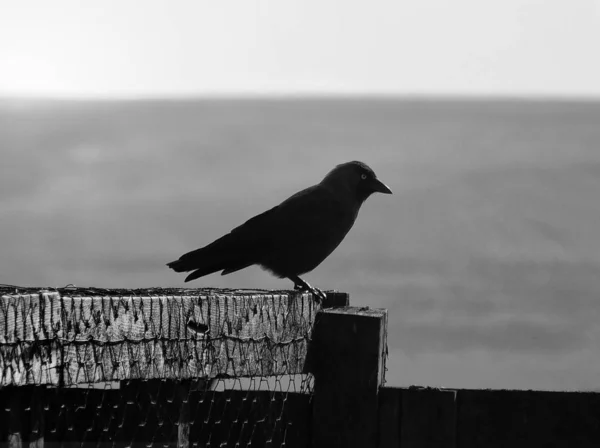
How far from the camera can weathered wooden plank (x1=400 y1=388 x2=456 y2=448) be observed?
8.09 feet

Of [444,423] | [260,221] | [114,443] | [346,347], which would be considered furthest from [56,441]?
[260,221]

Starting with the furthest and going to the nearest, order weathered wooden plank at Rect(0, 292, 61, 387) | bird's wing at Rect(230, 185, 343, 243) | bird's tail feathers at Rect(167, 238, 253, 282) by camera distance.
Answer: bird's wing at Rect(230, 185, 343, 243) → bird's tail feathers at Rect(167, 238, 253, 282) → weathered wooden plank at Rect(0, 292, 61, 387)

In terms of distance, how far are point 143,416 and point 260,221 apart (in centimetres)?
301

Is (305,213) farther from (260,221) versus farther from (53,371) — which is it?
(53,371)

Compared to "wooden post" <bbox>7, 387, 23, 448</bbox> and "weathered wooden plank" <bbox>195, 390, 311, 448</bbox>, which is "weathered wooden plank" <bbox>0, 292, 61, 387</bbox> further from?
"weathered wooden plank" <bbox>195, 390, 311, 448</bbox>

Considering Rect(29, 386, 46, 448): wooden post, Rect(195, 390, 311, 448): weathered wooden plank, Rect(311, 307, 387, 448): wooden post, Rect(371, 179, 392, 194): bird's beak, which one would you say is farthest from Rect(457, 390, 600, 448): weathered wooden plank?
Rect(371, 179, 392, 194): bird's beak

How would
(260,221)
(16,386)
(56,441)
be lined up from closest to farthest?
(16,386) → (56,441) → (260,221)

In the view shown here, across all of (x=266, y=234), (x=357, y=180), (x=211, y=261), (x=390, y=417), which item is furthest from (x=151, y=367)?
(x=357, y=180)

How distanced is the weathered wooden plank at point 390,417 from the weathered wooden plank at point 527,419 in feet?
0.64

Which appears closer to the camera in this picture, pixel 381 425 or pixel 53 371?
pixel 53 371

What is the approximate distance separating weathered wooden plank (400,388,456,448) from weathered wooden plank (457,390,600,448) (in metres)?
0.05

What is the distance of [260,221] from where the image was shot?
5.28 meters

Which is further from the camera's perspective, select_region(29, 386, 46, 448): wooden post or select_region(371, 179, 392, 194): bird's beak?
select_region(371, 179, 392, 194): bird's beak

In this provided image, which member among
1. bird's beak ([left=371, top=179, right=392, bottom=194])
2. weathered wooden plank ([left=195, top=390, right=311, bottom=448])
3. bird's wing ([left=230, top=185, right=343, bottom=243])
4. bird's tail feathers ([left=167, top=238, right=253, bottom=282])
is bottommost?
weathered wooden plank ([left=195, top=390, right=311, bottom=448])
